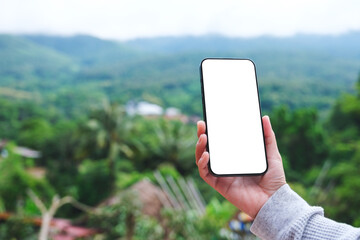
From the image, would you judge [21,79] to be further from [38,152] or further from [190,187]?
[190,187]

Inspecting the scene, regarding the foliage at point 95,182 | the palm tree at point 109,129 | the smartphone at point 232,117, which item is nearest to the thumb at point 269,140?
the smartphone at point 232,117

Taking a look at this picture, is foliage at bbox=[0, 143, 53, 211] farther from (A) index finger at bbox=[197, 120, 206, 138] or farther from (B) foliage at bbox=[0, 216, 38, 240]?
(A) index finger at bbox=[197, 120, 206, 138]

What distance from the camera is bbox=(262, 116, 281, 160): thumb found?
610mm

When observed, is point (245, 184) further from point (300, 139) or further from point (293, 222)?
point (300, 139)

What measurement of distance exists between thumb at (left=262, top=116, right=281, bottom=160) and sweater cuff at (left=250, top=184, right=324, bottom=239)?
95mm

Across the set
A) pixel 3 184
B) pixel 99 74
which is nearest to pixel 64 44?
pixel 99 74

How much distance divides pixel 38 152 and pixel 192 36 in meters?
37.6

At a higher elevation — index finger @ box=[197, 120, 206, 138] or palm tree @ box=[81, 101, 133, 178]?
index finger @ box=[197, 120, 206, 138]

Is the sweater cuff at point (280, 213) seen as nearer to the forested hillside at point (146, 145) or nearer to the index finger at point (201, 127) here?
the index finger at point (201, 127)

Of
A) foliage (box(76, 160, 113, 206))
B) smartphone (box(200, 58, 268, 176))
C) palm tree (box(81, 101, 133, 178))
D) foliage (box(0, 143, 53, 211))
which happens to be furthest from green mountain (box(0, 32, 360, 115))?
smartphone (box(200, 58, 268, 176))

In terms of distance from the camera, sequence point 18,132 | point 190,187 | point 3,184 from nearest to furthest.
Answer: point 190,187
point 3,184
point 18,132

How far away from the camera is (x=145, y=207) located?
6.61m

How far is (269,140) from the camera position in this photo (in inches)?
24.5

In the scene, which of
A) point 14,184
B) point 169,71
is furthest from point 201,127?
point 169,71
